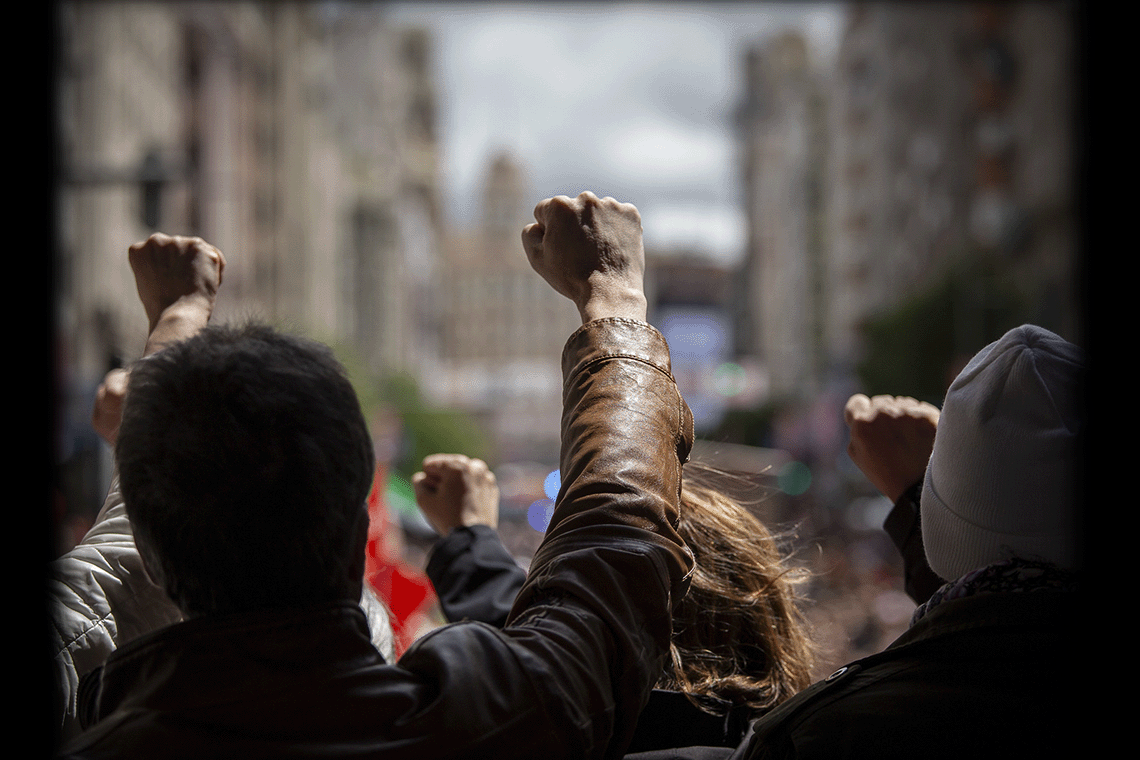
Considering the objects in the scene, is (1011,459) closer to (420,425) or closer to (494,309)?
(420,425)

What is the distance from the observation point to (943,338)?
32.7 meters

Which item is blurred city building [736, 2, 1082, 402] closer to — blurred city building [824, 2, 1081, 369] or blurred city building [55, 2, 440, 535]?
blurred city building [824, 2, 1081, 369]

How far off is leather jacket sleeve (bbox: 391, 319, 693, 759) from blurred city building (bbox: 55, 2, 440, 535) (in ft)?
1.61

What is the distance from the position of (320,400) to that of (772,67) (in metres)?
101

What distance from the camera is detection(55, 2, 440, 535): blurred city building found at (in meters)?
16.3

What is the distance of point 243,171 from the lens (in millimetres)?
43312

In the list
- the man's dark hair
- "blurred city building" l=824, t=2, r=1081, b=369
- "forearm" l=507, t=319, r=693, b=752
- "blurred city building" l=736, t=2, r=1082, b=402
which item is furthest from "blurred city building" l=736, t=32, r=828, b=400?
the man's dark hair

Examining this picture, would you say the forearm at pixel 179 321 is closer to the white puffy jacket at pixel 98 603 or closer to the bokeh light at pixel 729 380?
the white puffy jacket at pixel 98 603

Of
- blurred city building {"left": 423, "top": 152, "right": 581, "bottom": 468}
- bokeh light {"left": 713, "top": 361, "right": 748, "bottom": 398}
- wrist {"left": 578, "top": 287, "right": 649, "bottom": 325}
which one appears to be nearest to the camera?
wrist {"left": 578, "top": 287, "right": 649, "bottom": 325}

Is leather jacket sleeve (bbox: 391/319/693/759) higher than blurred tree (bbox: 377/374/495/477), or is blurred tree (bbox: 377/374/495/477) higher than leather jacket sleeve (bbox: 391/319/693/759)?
leather jacket sleeve (bbox: 391/319/693/759)

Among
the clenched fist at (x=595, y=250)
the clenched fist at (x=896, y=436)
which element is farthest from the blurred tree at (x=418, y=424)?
the clenched fist at (x=595, y=250)

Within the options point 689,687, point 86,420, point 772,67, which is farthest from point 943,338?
point 772,67

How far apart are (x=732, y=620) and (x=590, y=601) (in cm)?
75

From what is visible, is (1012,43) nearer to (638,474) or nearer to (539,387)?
(638,474)
